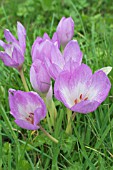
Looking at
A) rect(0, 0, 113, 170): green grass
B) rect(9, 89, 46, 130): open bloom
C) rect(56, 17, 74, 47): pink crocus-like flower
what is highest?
rect(56, 17, 74, 47): pink crocus-like flower

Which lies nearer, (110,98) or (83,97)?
(83,97)

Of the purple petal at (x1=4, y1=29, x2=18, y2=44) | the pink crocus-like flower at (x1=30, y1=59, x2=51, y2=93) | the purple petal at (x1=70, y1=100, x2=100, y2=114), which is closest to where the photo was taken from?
the purple petal at (x1=70, y1=100, x2=100, y2=114)

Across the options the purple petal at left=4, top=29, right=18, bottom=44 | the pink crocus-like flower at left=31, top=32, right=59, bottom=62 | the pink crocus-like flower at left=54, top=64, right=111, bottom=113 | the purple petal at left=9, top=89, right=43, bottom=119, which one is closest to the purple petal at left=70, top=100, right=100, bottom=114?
the pink crocus-like flower at left=54, top=64, right=111, bottom=113

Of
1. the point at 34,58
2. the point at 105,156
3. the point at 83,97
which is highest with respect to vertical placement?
the point at 34,58

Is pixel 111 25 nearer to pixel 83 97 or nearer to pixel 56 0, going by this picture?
pixel 56 0

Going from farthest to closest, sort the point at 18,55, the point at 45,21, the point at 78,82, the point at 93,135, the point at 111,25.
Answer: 1. the point at 45,21
2. the point at 111,25
3. the point at 93,135
4. the point at 18,55
5. the point at 78,82

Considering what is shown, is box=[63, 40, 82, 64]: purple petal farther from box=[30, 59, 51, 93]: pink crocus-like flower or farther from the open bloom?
the open bloom

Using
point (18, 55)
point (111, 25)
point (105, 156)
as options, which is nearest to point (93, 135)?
point (105, 156)

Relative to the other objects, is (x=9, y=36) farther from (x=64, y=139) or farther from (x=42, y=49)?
(x=64, y=139)
